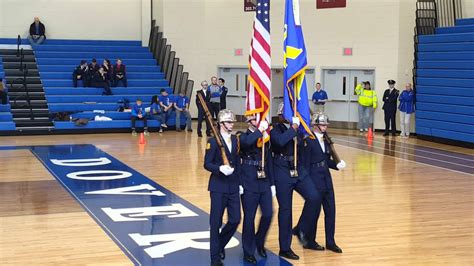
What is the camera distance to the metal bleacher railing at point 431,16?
24.6m

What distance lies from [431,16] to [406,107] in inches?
128

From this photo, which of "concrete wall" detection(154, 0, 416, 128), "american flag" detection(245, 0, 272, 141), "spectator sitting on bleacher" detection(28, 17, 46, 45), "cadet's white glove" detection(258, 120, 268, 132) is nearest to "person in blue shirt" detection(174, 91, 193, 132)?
"concrete wall" detection(154, 0, 416, 128)

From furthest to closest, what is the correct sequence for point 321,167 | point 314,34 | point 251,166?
point 314,34 → point 321,167 → point 251,166

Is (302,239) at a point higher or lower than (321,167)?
lower

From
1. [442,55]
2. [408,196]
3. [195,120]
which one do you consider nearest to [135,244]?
[408,196]

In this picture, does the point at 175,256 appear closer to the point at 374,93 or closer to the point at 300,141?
the point at 300,141

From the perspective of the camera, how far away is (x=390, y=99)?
25.2 m

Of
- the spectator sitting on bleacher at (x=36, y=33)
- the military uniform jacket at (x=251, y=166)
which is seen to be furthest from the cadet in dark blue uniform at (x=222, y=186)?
the spectator sitting on bleacher at (x=36, y=33)

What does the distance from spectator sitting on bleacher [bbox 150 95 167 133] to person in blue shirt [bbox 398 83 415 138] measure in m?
8.48

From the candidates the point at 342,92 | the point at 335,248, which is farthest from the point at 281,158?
the point at 342,92

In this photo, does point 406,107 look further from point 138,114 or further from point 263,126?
point 263,126

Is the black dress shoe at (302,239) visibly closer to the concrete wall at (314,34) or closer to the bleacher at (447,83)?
the bleacher at (447,83)

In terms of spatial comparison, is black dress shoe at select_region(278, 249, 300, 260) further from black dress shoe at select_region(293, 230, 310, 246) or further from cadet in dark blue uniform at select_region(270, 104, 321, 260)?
black dress shoe at select_region(293, 230, 310, 246)

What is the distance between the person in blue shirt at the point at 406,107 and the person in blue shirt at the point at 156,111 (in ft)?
27.9
